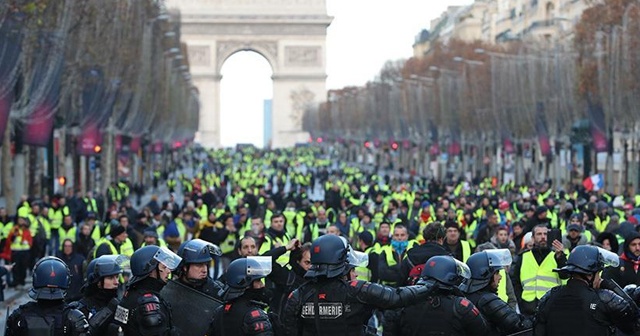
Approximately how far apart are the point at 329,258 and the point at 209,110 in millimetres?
150228

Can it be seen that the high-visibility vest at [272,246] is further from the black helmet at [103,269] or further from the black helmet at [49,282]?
the black helmet at [49,282]

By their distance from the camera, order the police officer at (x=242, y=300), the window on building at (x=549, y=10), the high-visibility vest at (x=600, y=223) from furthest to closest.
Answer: the window on building at (x=549, y=10) → the high-visibility vest at (x=600, y=223) → the police officer at (x=242, y=300)

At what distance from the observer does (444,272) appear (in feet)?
31.2

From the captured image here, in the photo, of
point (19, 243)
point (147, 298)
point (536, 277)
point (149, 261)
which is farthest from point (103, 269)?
point (19, 243)

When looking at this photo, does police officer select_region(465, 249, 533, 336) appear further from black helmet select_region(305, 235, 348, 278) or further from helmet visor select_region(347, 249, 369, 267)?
black helmet select_region(305, 235, 348, 278)

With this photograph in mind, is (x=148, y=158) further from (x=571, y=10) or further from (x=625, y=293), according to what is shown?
(x=625, y=293)

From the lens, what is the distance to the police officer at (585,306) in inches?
368

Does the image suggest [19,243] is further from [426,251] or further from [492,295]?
[492,295]

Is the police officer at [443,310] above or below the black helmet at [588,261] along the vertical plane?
below

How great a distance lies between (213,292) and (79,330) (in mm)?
1256

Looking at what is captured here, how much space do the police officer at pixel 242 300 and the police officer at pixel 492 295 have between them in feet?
4.27

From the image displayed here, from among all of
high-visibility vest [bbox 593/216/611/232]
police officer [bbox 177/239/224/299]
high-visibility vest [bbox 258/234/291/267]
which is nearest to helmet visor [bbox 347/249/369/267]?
police officer [bbox 177/239/224/299]

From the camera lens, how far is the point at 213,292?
1029 cm

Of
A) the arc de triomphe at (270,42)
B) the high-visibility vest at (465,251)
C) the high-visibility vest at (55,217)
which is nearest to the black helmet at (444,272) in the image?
the high-visibility vest at (465,251)
